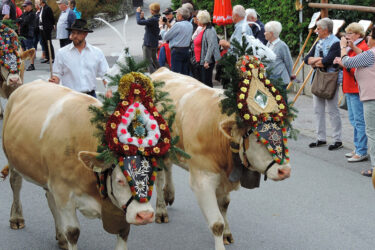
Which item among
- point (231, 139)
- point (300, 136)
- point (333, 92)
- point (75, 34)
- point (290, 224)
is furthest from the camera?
point (300, 136)

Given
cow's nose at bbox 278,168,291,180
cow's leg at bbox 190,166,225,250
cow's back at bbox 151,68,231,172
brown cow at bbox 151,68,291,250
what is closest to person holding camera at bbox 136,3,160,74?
cow's back at bbox 151,68,231,172

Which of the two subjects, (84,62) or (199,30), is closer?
(84,62)

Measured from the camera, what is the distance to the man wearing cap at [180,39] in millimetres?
14143

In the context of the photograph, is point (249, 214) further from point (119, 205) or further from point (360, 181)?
point (119, 205)

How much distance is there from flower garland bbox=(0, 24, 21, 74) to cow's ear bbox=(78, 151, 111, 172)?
6875mm

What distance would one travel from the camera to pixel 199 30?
13648mm

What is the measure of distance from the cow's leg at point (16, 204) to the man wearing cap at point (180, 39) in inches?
312

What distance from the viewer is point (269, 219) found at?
7199mm

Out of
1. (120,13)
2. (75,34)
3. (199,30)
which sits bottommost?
(120,13)

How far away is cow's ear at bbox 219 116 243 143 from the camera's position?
5535 millimetres

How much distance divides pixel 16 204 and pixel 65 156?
1886 mm

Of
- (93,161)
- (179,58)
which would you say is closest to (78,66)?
(93,161)

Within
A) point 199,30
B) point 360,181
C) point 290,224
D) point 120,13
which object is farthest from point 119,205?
point 120,13

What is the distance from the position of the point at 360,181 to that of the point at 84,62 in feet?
13.3
